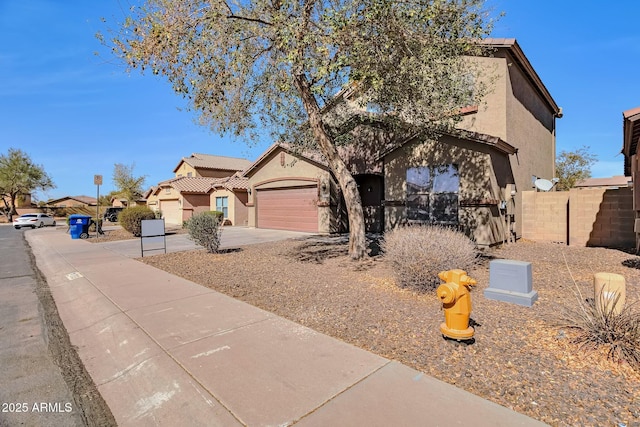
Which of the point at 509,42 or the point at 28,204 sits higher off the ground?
Answer: the point at 509,42

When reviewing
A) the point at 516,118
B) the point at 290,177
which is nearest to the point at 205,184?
the point at 290,177

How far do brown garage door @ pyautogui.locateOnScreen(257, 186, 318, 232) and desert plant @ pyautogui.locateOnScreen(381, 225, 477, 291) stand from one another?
11.8 meters

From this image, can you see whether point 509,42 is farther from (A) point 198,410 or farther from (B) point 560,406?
(A) point 198,410

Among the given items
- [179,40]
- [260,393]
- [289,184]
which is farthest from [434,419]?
[289,184]

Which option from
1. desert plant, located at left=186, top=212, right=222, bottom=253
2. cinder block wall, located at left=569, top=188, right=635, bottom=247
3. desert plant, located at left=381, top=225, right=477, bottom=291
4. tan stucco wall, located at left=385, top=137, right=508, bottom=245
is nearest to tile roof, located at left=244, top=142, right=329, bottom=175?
tan stucco wall, located at left=385, top=137, right=508, bottom=245

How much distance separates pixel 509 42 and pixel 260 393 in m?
13.9

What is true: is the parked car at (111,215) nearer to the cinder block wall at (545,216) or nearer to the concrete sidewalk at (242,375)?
the concrete sidewalk at (242,375)

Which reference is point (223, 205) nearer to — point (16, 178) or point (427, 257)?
point (427, 257)

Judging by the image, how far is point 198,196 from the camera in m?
29.4

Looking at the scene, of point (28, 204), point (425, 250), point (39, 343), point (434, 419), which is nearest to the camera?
point (434, 419)

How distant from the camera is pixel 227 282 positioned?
739 cm

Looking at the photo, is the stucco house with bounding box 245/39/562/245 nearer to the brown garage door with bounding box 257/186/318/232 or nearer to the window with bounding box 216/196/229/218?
the brown garage door with bounding box 257/186/318/232

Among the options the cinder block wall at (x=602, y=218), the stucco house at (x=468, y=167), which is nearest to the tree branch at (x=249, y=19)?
the stucco house at (x=468, y=167)

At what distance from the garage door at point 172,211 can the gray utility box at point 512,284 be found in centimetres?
2757
